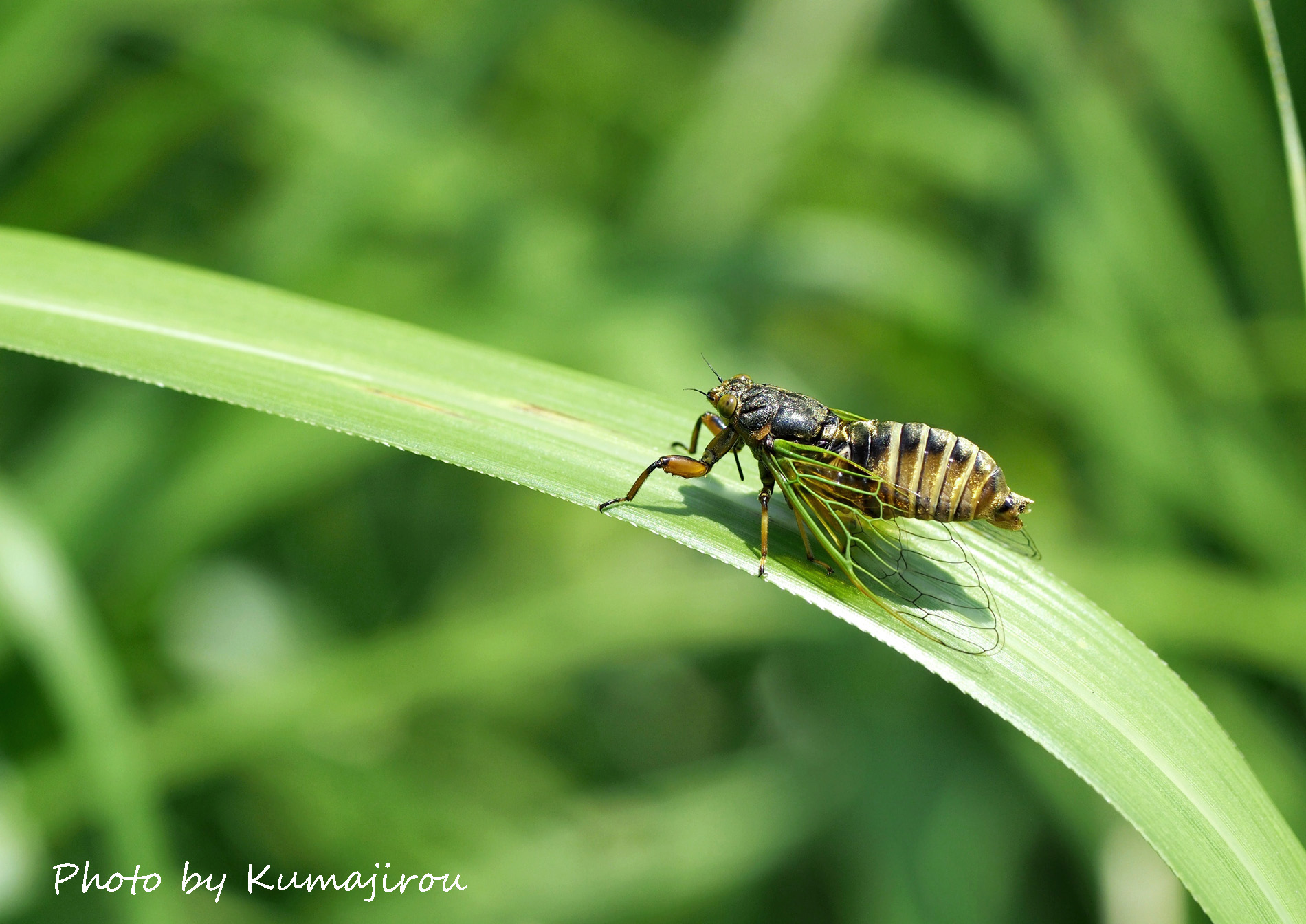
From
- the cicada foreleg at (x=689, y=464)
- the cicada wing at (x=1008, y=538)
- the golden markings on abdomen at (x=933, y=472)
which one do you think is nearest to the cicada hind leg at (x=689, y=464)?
the cicada foreleg at (x=689, y=464)

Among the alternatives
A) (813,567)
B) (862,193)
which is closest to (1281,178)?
(862,193)

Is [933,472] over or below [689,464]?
over

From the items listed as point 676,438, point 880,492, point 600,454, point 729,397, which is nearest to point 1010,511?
point 880,492

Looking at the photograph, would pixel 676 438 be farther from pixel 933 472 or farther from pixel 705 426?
pixel 933 472

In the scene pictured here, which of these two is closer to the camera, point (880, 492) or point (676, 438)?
point (880, 492)

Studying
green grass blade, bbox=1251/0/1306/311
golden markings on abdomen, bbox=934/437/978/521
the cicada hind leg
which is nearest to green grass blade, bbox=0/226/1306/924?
the cicada hind leg

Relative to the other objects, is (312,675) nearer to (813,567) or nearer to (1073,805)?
(813,567)

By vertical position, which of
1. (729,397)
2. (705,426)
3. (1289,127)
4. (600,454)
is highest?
(1289,127)
